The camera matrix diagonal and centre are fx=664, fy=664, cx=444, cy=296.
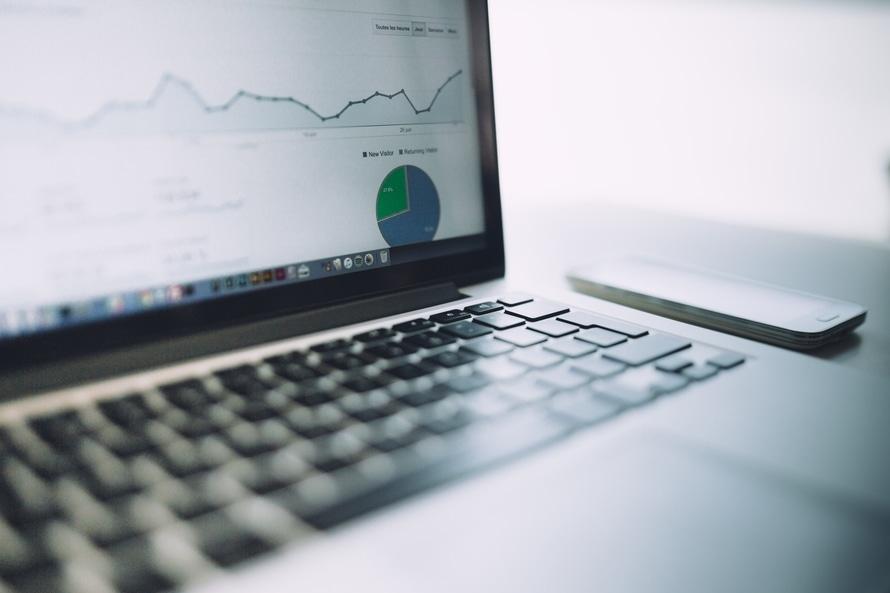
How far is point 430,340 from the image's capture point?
51 centimetres

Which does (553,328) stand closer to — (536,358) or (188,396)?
(536,358)

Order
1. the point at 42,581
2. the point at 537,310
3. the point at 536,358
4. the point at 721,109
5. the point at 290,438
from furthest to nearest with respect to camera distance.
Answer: the point at 721,109 < the point at 537,310 < the point at 536,358 < the point at 290,438 < the point at 42,581

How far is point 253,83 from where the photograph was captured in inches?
20.8

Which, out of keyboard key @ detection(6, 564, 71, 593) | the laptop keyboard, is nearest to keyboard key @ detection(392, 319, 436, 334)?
the laptop keyboard

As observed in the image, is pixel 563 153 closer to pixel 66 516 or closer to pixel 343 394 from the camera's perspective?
pixel 343 394

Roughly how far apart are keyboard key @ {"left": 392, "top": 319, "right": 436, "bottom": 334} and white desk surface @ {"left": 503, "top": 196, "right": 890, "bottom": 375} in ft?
0.59

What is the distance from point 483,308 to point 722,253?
44cm

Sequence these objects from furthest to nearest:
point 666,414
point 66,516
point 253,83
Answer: point 253,83, point 666,414, point 66,516

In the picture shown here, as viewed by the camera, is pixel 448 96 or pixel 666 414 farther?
pixel 448 96

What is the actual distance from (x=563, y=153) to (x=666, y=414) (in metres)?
0.99

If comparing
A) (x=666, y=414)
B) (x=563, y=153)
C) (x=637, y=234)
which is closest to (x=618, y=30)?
(x=563, y=153)

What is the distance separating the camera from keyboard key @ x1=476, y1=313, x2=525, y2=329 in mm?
543

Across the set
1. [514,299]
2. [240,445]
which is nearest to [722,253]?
[514,299]

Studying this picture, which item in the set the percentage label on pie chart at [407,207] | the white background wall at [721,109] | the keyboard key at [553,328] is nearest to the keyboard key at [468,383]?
the keyboard key at [553,328]
